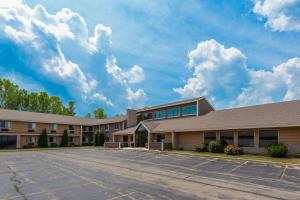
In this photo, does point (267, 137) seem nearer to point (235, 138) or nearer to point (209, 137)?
point (235, 138)

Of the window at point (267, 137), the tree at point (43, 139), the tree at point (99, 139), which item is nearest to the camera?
the window at point (267, 137)

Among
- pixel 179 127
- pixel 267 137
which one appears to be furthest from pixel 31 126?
pixel 267 137

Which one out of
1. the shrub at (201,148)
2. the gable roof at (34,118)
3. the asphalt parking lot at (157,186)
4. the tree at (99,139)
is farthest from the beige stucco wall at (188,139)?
the tree at (99,139)

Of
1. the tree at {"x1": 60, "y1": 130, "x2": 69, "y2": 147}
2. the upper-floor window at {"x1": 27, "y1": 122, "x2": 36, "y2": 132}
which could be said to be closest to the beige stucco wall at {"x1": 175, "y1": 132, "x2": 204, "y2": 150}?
the tree at {"x1": 60, "y1": 130, "x2": 69, "y2": 147}

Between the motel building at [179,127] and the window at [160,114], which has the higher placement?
the window at [160,114]

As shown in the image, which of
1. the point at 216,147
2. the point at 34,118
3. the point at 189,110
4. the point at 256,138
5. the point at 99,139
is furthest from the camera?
the point at 99,139

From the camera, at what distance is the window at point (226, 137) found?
27.8 m

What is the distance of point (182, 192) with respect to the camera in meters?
9.94

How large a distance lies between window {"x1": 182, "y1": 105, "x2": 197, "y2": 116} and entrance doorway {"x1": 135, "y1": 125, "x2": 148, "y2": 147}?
7457 mm

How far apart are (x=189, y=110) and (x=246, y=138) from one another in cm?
1355

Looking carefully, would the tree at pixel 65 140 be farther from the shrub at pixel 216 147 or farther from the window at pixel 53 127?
the shrub at pixel 216 147

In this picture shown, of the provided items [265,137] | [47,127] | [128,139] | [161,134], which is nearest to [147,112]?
[128,139]

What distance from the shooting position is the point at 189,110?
38.8 m

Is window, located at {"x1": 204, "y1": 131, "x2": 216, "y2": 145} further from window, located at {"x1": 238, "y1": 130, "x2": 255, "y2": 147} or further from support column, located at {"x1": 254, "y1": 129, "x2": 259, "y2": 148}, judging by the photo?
support column, located at {"x1": 254, "y1": 129, "x2": 259, "y2": 148}
